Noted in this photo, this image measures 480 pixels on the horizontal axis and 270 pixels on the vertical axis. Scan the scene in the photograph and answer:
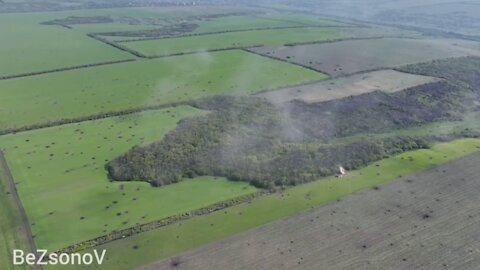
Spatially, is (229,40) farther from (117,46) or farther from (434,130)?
(434,130)

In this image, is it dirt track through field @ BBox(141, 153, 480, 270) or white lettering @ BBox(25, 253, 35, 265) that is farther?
dirt track through field @ BBox(141, 153, 480, 270)

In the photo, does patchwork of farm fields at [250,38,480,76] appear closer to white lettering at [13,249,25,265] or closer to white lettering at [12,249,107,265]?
white lettering at [12,249,107,265]

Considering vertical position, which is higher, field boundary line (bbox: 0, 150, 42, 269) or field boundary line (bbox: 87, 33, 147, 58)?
field boundary line (bbox: 87, 33, 147, 58)

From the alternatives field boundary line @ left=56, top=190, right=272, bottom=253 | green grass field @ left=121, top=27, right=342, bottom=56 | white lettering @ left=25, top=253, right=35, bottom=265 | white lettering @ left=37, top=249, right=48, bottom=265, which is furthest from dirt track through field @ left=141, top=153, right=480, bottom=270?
green grass field @ left=121, top=27, right=342, bottom=56

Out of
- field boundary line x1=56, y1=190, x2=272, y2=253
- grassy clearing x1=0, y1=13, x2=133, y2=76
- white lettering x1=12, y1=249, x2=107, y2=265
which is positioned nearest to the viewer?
white lettering x1=12, y1=249, x2=107, y2=265

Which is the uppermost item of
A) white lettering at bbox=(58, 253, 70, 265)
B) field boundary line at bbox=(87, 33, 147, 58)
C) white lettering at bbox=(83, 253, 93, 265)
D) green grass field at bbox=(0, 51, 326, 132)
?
field boundary line at bbox=(87, 33, 147, 58)

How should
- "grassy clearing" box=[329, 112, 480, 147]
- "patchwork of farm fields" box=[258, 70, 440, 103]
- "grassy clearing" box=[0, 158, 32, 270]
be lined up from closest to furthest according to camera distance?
"grassy clearing" box=[0, 158, 32, 270] < "grassy clearing" box=[329, 112, 480, 147] < "patchwork of farm fields" box=[258, 70, 440, 103]
